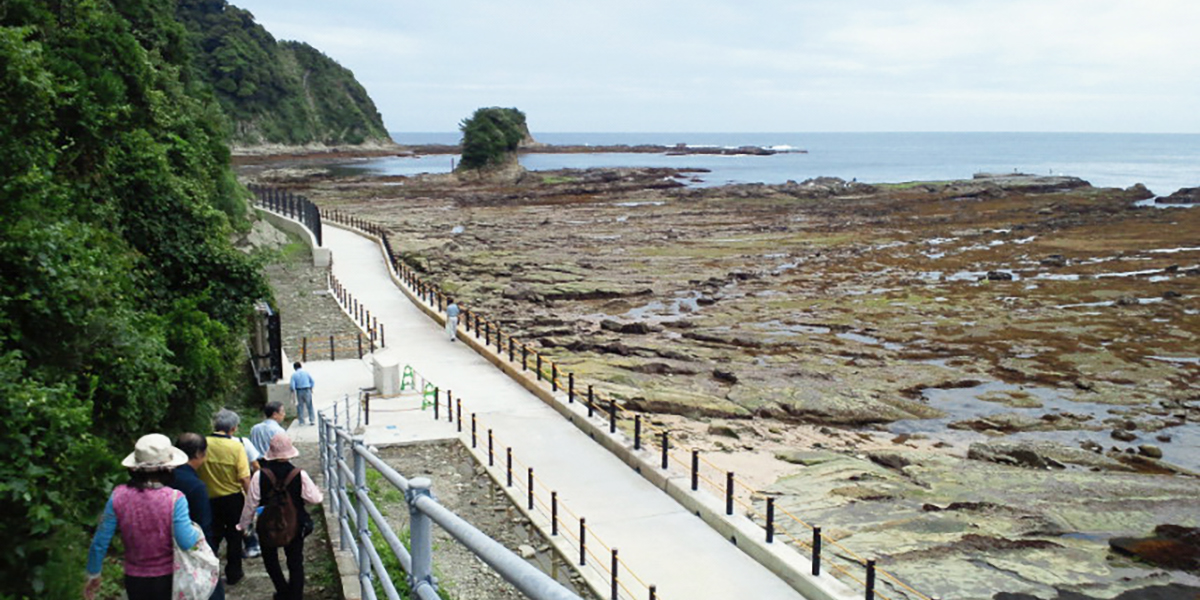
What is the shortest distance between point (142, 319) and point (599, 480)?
22.8 ft

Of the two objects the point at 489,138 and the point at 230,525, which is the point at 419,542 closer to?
the point at 230,525

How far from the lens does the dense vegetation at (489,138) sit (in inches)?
4193

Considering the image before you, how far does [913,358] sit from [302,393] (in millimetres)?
19581

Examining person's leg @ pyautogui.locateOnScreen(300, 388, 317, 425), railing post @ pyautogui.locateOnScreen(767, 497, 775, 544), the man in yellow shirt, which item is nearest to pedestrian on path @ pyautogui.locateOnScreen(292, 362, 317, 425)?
person's leg @ pyautogui.locateOnScreen(300, 388, 317, 425)

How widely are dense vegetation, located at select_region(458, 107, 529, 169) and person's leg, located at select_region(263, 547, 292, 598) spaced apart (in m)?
102

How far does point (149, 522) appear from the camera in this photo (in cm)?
530

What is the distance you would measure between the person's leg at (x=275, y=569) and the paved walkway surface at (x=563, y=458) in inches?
193

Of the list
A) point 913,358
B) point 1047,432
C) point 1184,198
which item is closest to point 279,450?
point 1047,432

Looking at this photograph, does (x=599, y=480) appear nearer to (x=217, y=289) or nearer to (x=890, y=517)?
(x=890, y=517)

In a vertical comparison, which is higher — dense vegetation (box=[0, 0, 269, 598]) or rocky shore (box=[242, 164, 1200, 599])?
dense vegetation (box=[0, 0, 269, 598])

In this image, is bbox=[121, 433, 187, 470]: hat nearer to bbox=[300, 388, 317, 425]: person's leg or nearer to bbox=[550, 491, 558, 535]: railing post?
bbox=[550, 491, 558, 535]: railing post

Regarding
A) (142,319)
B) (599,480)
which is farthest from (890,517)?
(142,319)

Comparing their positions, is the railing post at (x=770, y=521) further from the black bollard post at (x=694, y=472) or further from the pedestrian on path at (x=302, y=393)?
the pedestrian on path at (x=302, y=393)

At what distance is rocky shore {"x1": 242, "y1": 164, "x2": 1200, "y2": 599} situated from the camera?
604 inches
